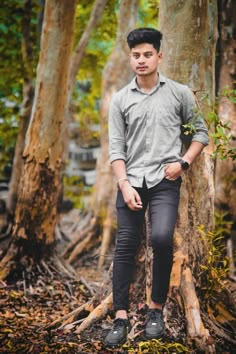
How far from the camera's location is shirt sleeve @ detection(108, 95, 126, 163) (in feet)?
13.1

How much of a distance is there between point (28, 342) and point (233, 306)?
1839mm

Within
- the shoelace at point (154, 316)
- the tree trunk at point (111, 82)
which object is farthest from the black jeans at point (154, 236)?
the tree trunk at point (111, 82)

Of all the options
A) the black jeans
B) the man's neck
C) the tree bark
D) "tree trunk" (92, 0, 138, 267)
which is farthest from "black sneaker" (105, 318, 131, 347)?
the tree bark

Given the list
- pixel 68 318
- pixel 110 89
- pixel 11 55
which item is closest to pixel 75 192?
pixel 110 89

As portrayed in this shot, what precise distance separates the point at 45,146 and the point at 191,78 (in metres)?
2.58

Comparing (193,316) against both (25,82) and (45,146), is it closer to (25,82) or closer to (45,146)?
(45,146)

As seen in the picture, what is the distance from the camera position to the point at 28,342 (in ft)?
13.5

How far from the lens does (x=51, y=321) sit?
4930mm

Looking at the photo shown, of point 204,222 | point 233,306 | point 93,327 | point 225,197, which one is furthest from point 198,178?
point 225,197

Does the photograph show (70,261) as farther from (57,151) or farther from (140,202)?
(140,202)

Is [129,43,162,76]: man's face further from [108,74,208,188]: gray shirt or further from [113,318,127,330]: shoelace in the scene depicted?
[113,318,127,330]: shoelace

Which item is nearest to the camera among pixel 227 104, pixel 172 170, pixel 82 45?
pixel 172 170

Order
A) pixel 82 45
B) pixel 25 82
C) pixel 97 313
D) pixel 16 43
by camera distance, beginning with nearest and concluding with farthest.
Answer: pixel 97 313, pixel 25 82, pixel 16 43, pixel 82 45

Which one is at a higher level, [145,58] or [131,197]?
[145,58]
